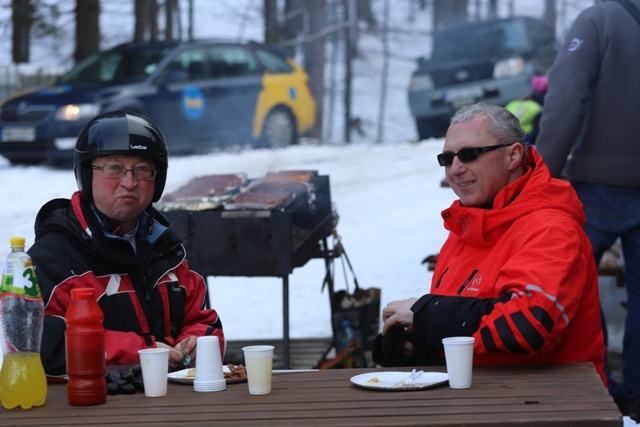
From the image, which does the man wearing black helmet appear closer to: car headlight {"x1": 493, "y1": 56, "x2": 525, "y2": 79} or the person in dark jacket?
the person in dark jacket

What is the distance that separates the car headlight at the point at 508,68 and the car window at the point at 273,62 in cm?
312

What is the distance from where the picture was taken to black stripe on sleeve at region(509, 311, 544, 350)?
3.21 m

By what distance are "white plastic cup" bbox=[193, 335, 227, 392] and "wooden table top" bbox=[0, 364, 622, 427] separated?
0.04 metres

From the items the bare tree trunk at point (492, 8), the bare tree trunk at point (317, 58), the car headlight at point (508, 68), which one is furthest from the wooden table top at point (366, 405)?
the bare tree trunk at point (492, 8)

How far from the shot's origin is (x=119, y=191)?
3781mm

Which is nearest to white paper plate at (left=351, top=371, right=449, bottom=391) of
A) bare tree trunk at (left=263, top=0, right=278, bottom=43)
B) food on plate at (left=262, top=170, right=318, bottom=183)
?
food on plate at (left=262, top=170, right=318, bottom=183)

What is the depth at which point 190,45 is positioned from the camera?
1569cm

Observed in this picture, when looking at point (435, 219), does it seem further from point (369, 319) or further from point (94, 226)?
point (94, 226)

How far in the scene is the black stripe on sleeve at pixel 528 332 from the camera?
321cm

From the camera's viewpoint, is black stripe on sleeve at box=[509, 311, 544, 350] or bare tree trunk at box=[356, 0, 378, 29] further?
bare tree trunk at box=[356, 0, 378, 29]

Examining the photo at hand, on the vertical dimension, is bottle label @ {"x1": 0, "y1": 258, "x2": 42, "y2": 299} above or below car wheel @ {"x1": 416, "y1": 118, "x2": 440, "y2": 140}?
above

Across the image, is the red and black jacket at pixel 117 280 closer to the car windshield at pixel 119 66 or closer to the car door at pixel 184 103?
the car door at pixel 184 103

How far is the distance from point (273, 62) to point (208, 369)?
13.9m

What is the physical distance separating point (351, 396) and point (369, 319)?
397 cm
